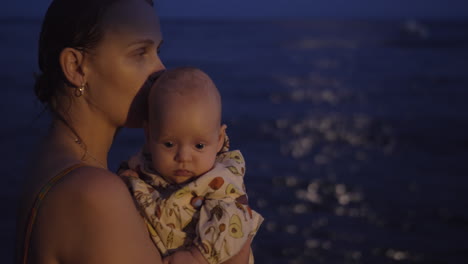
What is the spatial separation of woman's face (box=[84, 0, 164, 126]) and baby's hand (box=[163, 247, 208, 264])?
0.55 m

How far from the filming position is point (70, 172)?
1.72 metres

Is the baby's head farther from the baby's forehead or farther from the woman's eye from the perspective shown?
the woman's eye

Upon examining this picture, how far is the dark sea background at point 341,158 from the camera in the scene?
7515 mm

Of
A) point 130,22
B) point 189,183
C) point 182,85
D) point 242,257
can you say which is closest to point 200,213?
point 189,183

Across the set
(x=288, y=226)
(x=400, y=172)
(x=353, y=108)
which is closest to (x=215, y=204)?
(x=288, y=226)

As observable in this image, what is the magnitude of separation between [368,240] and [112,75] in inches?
250

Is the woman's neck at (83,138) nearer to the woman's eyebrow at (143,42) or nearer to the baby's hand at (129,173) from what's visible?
the baby's hand at (129,173)

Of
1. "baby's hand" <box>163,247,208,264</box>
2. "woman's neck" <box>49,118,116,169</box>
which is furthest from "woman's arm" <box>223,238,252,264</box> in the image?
"woman's neck" <box>49,118,116,169</box>

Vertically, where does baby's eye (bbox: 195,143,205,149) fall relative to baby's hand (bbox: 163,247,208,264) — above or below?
above

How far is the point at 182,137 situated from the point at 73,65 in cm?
46

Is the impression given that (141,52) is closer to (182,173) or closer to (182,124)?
(182,124)

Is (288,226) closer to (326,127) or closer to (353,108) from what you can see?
(326,127)

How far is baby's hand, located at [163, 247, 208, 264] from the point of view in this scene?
6.11ft

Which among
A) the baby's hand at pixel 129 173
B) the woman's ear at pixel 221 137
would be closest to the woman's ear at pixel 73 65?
the baby's hand at pixel 129 173
